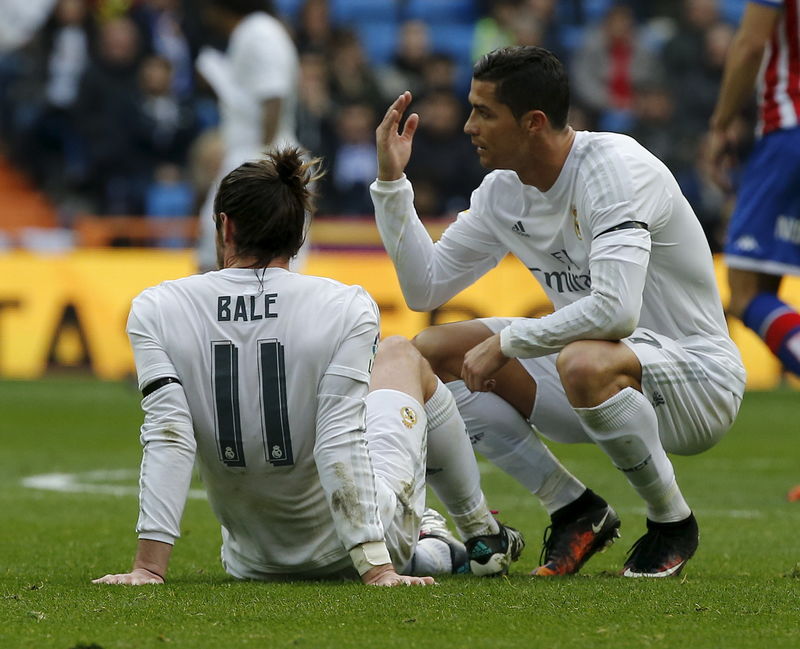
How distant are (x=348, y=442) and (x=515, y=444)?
42.2 inches

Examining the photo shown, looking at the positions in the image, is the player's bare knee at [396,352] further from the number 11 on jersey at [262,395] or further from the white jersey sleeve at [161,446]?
the white jersey sleeve at [161,446]

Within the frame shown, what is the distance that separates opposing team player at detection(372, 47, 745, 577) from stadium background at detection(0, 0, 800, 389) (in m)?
8.68

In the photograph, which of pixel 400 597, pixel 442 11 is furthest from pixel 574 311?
pixel 442 11

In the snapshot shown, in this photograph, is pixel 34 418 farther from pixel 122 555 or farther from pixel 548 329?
pixel 548 329

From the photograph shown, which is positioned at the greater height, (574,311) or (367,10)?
(367,10)

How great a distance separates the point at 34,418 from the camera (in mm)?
10422

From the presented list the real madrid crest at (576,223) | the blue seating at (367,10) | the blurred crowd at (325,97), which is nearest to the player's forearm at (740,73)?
the real madrid crest at (576,223)

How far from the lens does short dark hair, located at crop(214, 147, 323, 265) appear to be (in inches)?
153

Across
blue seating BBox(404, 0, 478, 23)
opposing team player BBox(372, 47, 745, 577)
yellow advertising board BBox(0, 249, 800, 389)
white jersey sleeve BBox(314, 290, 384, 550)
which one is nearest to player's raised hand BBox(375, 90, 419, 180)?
opposing team player BBox(372, 47, 745, 577)

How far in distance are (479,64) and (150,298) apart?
4.18 feet

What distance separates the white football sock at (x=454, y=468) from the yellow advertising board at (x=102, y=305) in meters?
8.21

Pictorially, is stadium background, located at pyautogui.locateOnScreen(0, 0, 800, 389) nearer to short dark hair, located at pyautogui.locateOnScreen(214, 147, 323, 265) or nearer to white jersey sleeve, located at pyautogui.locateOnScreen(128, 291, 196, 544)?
short dark hair, located at pyautogui.locateOnScreen(214, 147, 323, 265)

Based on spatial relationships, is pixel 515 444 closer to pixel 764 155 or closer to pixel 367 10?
pixel 764 155

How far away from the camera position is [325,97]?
16375 mm
